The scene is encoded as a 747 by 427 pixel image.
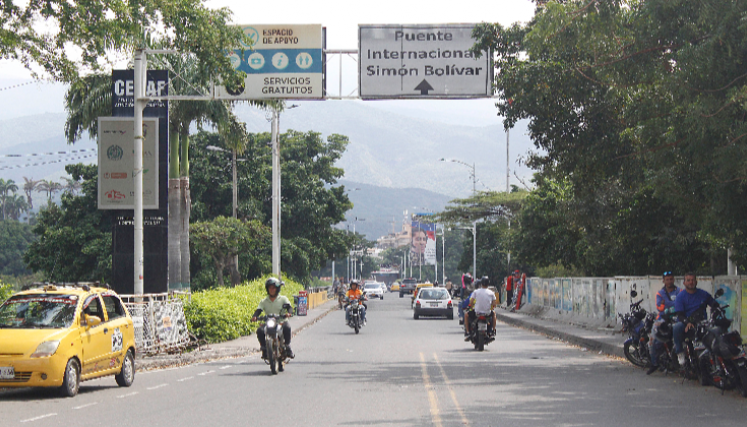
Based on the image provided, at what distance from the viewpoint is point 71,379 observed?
1350 cm

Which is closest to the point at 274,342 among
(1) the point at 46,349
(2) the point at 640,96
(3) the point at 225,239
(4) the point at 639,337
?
(1) the point at 46,349

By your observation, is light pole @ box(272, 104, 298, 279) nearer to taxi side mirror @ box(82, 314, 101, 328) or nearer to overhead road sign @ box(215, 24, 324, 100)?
overhead road sign @ box(215, 24, 324, 100)

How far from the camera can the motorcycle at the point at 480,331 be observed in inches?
927

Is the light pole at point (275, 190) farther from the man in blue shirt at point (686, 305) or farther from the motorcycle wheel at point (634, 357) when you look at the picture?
the man in blue shirt at point (686, 305)

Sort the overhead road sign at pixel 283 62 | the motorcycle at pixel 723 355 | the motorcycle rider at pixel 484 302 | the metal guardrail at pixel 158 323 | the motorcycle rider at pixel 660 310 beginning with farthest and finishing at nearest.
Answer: the motorcycle rider at pixel 484 302
the overhead road sign at pixel 283 62
the metal guardrail at pixel 158 323
the motorcycle rider at pixel 660 310
the motorcycle at pixel 723 355

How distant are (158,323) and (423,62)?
8.22 metres

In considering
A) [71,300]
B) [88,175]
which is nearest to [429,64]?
Answer: [71,300]

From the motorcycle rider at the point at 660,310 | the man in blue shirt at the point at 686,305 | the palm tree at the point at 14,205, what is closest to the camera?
the man in blue shirt at the point at 686,305

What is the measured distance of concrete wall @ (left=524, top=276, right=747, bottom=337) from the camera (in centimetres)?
1902

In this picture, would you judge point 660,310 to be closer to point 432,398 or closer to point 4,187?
point 432,398

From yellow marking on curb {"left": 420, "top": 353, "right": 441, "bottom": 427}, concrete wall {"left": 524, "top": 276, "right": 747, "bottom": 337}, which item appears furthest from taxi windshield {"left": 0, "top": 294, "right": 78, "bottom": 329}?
concrete wall {"left": 524, "top": 276, "right": 747, "bottom": 337}

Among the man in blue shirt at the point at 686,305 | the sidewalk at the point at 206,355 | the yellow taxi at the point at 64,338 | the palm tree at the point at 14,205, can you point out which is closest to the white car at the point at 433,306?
the sidewalk at the point at 206,355

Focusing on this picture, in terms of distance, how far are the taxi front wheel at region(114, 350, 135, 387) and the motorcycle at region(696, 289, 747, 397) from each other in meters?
9.01

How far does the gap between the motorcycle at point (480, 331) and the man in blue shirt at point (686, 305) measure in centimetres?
772
